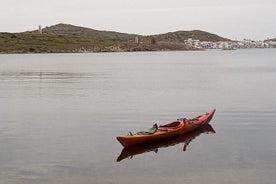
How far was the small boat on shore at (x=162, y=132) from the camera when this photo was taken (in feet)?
95.9

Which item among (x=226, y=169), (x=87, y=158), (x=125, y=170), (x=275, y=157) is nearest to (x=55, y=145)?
(x=87, y=158)

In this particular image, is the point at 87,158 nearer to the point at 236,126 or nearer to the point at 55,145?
the point at 55,145

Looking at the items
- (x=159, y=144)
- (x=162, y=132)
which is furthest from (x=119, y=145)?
(x=162, y=132)

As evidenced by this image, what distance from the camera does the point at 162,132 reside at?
102 feet

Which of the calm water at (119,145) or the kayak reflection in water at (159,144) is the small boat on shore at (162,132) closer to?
the kayak reflection in water at (159,144)

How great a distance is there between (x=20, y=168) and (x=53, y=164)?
68.2 inches

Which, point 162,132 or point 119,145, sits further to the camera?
A: point 162,132

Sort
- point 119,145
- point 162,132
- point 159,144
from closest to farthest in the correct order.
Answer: point 119,145 → point 159,144 → point 162,132

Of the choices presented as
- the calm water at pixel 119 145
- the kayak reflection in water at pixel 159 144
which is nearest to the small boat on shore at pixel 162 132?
the kayak reflection in water at pixel 159 144

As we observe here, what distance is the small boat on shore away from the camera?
29219 mm

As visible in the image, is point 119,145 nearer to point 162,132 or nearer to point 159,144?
point 159,144

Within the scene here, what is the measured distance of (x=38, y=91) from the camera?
2530 inches

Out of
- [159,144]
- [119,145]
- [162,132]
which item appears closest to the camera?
[119,145]

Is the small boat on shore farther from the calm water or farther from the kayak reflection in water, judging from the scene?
the calm water
